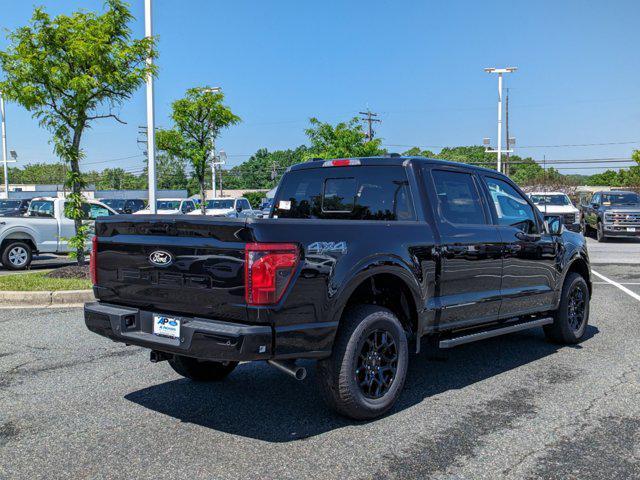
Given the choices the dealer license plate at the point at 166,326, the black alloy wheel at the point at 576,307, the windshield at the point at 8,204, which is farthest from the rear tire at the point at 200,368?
the windshield at the point at 8,204

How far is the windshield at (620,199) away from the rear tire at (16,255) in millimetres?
20395

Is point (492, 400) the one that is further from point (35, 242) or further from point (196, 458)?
point (35, 242)

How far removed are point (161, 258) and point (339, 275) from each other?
121 cm

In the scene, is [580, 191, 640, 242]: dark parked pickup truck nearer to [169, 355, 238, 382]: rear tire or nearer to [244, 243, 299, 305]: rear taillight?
[169, 355, 238, 382]: rear tire

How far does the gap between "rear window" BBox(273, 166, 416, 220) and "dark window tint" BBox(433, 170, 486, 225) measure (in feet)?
1.21

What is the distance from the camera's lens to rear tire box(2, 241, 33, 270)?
576 inches

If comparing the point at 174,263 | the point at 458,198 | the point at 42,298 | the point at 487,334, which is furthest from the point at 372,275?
the point at 42,298

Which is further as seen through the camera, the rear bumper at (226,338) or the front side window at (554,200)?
the front side window at (554,200)

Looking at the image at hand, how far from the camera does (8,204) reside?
88.3 ft

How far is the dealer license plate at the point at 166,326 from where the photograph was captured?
4.13m

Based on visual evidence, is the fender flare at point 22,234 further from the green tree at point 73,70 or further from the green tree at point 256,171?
the green tree at point 256,171

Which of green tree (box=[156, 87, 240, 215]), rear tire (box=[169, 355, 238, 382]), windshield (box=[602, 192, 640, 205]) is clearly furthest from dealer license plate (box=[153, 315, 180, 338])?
windshield (box=[602, 192, 640, 205])

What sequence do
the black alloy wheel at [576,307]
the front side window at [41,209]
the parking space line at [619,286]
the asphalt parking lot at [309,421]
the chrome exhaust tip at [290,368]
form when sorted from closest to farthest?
the asphalt parking lot at [309,421] → the chrome exhaust tip at [290,368] → the black alloy wheel at [576,307] → the parking space line at [619,286] → the front side window at [41,209]

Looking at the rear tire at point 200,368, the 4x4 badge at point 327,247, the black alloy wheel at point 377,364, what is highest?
the 4x4 badge at point 327,247
